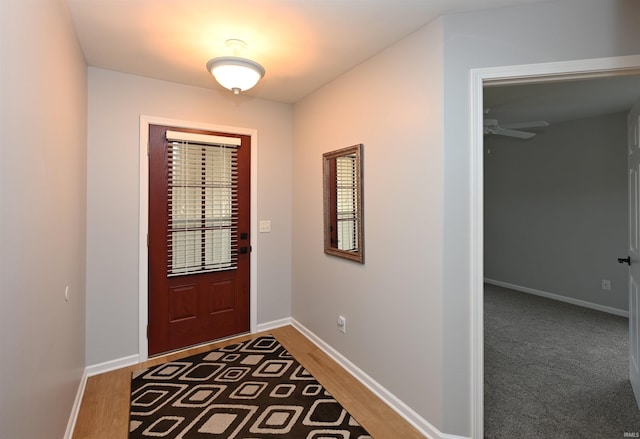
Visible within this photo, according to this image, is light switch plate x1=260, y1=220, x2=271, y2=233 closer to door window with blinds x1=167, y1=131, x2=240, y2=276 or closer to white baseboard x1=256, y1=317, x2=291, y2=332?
door window with blinds x1=167, y1=131, x2=240, y2=276

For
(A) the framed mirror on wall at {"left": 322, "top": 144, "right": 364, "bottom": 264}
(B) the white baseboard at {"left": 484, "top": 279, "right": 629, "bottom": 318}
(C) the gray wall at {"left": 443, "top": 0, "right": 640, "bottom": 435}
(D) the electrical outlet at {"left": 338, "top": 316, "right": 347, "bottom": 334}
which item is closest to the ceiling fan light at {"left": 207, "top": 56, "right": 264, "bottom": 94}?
(A) the framed mirror on wall at {"left": 322, "top": 144, "right": 364, "bottom": 264}

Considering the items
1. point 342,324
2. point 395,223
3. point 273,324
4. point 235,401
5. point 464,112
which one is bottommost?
point 235,401

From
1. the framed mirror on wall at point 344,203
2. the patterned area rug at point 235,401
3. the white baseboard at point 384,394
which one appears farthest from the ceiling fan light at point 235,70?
the white baseboard at point 384,394

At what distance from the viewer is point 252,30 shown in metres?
1.98

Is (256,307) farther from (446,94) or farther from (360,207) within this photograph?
(446,94)

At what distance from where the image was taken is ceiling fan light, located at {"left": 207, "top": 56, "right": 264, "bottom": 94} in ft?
6.51

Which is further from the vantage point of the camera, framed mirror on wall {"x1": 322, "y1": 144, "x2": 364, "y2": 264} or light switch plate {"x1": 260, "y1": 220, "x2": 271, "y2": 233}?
light switch plate {"x1": 260, "y1": 220, "x2": 271, "y2": 233}

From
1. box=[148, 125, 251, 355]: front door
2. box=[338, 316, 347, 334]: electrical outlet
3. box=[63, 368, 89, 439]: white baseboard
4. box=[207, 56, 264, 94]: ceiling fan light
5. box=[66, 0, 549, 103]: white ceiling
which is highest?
box=[66, 0, 549, 103]: white ceiling

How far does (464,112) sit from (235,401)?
243cm

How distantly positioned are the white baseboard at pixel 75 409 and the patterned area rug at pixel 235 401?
0.31 meters

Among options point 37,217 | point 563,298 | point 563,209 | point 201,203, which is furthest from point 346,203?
point 563,298

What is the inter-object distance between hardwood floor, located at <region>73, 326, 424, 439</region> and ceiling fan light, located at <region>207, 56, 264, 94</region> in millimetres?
2326

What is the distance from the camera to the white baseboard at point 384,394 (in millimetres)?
1873

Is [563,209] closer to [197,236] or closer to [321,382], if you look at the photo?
[321,382]
